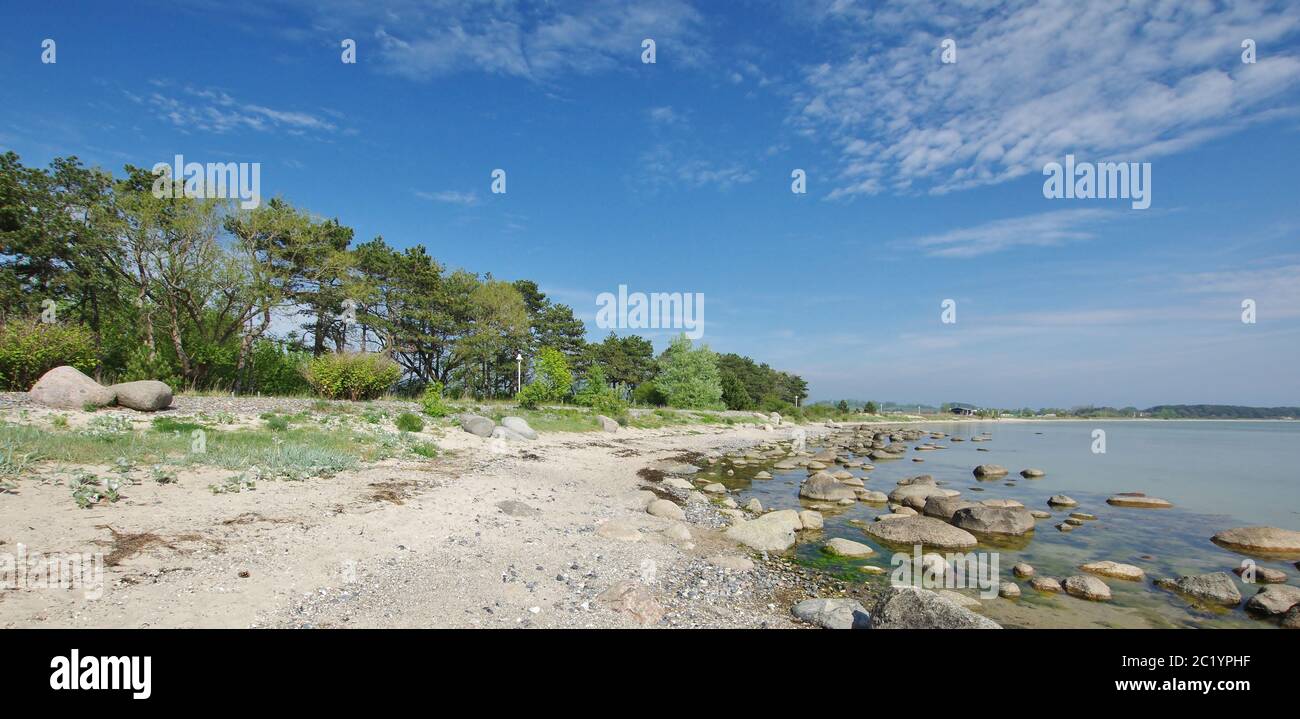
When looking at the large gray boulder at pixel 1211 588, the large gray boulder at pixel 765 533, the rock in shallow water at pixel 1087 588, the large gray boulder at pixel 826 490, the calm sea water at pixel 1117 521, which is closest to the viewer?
the calm sea water at pixel 1117 521

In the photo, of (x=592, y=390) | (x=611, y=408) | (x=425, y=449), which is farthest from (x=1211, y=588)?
(x=592, y=390)

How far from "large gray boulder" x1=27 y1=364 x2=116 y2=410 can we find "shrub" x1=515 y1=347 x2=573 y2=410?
21210 mm

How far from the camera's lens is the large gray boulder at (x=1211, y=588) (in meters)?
8.98

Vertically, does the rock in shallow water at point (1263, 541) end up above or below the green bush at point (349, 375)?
below

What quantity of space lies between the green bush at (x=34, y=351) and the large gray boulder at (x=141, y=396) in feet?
28.3

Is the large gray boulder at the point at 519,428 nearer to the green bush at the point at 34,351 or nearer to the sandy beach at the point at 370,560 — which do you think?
the sandy beach at the point at 370,560

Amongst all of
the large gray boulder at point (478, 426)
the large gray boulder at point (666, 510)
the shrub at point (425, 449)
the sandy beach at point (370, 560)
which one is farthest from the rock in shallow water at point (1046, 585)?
the large gray boulder at point (478, 426)

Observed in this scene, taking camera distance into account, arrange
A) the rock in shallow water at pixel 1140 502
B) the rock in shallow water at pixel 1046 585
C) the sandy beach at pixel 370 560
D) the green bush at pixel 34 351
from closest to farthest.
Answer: the sandy beach at pixel 370 560 < the rock in shallow water at pixel 1046 585 < the rock in shallow water at pixel 1140 502 < the green bush at pixel 34 351

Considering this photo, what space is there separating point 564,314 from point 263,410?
42.0 m

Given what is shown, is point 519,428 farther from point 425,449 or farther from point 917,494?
point 917,494

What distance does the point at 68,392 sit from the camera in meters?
16.6

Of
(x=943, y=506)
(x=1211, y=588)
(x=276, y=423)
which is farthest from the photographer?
(x=276, y=423)

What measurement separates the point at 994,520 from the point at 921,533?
2803 mm
